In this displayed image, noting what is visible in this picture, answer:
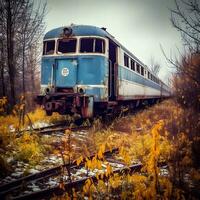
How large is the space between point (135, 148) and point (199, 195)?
102 inches

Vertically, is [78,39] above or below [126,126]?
above

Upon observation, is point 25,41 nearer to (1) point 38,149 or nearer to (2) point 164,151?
(1) point 38,149

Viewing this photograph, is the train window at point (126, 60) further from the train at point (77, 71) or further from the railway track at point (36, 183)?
the railway track at point (36, 183)

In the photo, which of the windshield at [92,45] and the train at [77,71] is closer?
the train at [77,71]

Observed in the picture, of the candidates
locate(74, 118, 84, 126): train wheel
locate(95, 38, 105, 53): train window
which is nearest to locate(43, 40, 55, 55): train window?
locate(95, 38, 105, 53): train window

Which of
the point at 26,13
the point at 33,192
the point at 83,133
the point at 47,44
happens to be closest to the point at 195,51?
the point at 83,133

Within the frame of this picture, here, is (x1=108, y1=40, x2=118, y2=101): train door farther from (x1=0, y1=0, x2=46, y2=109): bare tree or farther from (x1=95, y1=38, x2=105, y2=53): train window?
(x1=0, y1=0, x2=46, y2=109): bare tree

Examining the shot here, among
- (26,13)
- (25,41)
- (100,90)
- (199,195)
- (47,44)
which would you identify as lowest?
(199,195)

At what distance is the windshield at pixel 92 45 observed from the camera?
31.2 feet

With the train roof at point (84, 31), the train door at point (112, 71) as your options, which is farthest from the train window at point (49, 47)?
the train door at point (112, 71)

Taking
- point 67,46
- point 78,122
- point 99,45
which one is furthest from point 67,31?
point 78,122

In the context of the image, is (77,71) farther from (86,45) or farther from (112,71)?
(112,71)

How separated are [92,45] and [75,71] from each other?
1128 mm

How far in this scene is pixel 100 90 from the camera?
30.5 feet
